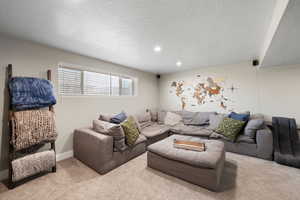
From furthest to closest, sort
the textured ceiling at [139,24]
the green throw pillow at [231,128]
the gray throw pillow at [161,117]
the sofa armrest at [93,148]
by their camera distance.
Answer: the gray throw pillow at [161,117], the green throw pillow at [231,128], the sofa armrest at [93,148], the textured ceiling at [139,24]

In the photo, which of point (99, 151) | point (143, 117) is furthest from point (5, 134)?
point (143, 117)

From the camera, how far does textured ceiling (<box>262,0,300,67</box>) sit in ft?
3.87

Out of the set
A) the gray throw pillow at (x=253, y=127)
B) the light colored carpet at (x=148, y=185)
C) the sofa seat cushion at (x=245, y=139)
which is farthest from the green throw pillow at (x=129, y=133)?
the gray throw pillow at (x=253, y=127)

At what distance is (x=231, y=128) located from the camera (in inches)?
116

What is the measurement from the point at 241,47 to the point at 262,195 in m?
2.56

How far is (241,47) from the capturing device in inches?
103

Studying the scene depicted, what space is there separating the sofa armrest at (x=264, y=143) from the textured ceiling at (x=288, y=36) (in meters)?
1.54

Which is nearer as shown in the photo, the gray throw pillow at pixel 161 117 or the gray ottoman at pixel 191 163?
the gray ottoman at pixel 191 163

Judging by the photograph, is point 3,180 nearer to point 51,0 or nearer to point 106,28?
point 51,0

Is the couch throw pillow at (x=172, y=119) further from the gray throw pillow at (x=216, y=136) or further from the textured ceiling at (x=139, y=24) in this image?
the textured ceiling at (x=139, y=24)

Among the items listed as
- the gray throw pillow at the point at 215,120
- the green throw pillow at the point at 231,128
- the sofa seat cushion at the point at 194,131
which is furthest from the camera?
the gray throw pillow at the point at 215,120

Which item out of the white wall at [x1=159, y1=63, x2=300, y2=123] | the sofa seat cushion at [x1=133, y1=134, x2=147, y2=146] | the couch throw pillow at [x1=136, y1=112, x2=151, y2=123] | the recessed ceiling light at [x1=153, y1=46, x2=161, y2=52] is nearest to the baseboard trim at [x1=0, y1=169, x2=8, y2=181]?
the sofa seat cushion at [x1=133, y1=134, x2=147, y2=146]

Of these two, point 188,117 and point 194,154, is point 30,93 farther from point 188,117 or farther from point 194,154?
point 188,117

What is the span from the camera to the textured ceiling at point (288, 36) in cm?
118
